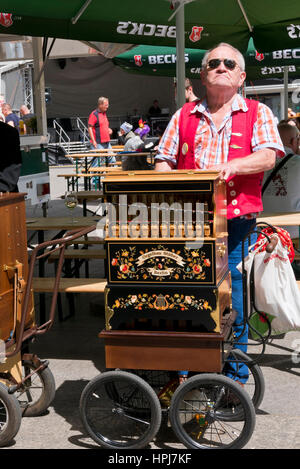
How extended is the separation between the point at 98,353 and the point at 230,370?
1.65 metres

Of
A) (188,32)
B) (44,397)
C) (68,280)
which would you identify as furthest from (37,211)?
(44,397)

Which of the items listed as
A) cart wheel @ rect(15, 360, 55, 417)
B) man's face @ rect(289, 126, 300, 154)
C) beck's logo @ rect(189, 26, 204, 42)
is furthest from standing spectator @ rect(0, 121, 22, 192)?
beck's logo @ rect(189, 26, 204, 42)

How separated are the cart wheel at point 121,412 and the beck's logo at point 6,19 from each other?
3245 millimetres

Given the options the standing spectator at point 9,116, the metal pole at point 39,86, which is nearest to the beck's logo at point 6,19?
the metal pole at point 39,86

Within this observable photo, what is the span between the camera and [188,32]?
6961 mm

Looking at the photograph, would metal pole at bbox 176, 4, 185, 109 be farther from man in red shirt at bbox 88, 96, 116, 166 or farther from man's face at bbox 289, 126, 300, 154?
man in red shirt at bbox 88, 96, 116, 166

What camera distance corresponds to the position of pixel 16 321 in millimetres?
3791

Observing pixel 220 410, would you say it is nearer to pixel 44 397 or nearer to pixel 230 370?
pixel 230 370

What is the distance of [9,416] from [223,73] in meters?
2.07

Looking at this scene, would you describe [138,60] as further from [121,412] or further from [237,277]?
[121,412]

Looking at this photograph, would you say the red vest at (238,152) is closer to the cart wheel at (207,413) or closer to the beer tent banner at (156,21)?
the cart wheel at (207,413)

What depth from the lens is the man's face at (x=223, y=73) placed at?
3.67m

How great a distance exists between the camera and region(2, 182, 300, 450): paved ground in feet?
12.0

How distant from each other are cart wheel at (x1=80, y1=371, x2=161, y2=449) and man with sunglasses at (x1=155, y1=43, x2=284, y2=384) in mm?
591
